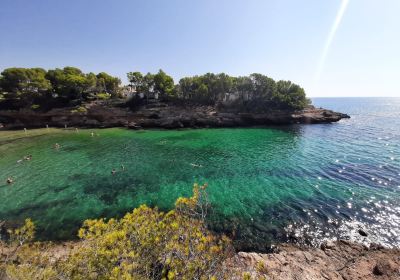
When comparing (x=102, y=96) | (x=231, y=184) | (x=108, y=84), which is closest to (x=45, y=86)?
(x=102, y=96)

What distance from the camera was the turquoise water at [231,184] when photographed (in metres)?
14.6

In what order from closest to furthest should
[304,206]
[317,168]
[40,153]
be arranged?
[304,206], [317,168], [40,153]

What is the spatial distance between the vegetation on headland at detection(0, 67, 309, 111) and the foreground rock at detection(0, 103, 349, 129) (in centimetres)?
399

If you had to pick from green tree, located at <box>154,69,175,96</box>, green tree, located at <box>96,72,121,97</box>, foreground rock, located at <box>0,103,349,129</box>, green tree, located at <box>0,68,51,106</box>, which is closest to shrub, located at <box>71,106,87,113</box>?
foreground rock, located at <box>0,103,349,129</box>

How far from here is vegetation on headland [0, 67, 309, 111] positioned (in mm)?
57422

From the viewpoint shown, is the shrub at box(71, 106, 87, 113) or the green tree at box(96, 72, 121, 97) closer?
the shrub at box(71, 106, 87, 113)

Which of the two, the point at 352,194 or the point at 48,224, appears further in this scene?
the point at 352,194

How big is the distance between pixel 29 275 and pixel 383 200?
81.2 feet

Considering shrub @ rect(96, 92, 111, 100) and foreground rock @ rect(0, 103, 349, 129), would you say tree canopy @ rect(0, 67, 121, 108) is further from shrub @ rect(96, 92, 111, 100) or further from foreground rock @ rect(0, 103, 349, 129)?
foreground rock @ rect(0, 103, 349, 129)

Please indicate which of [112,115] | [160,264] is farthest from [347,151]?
[112,115]

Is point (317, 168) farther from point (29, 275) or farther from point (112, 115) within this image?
point (112, 115)

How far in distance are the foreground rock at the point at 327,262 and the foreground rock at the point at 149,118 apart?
152 feet

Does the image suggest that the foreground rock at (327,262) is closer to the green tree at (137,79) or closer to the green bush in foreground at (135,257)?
the green bush in foreground at (135,257)

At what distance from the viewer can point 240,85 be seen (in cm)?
6562
